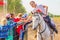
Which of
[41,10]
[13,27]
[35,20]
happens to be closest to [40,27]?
[35,20]

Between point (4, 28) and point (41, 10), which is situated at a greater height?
point (41, 10)

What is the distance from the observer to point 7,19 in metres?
6.76

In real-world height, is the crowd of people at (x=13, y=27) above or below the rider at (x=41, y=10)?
below

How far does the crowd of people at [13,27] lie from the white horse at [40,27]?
0.53 meters

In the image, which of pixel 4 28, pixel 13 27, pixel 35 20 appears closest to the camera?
pixel 35 20

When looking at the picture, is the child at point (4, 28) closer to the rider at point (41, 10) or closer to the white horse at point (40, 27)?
the rider at point (41, 10)

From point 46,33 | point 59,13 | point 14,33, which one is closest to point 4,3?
point 59,13

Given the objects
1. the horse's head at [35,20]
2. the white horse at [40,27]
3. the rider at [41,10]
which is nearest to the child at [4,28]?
the rider at [41,10]

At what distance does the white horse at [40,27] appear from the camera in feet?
18.3

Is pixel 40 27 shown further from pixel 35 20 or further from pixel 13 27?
pixel 13 27

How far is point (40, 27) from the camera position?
19.2ft

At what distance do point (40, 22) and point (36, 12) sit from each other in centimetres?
25

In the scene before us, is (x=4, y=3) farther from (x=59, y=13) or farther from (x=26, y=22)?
(x=26, y=22)

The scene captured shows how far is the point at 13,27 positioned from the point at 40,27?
1067 mm
